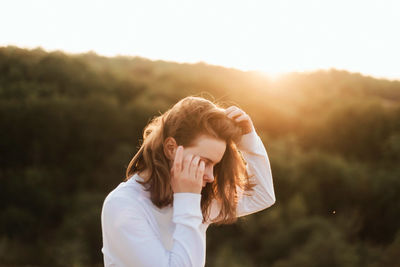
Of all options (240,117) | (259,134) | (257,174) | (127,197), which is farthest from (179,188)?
(259,134)

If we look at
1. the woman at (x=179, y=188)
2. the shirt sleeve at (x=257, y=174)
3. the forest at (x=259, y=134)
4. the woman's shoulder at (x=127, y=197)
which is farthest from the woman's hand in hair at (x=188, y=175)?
the forest at (x=259, y=134)

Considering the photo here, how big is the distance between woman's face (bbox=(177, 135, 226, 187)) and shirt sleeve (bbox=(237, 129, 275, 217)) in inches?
14.1

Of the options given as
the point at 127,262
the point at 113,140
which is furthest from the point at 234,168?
the point at 113,140

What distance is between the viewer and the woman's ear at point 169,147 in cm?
147

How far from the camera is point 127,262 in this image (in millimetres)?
1261

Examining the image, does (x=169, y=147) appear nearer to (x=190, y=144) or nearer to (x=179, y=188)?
(x=190, y=144)

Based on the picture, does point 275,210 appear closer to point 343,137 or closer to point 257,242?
point 257,242

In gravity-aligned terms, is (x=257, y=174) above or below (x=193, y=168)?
below

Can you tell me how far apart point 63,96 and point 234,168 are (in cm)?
1194

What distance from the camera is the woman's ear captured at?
147cm

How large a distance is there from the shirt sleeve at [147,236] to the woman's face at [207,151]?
0.38 ft

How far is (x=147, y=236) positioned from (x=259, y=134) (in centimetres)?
1052

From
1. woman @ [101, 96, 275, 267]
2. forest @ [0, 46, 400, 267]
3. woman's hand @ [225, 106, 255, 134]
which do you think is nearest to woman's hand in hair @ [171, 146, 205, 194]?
woman @ [101, 96, 275, 267]

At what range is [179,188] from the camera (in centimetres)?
133
